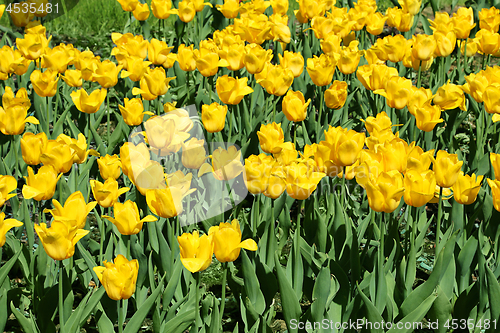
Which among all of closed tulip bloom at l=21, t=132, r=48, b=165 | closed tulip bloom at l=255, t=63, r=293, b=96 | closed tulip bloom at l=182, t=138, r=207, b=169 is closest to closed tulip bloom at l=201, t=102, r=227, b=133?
closed tulip bloom at l=182, t=138, r=207, b=169

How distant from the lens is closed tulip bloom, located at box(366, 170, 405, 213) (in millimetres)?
1605

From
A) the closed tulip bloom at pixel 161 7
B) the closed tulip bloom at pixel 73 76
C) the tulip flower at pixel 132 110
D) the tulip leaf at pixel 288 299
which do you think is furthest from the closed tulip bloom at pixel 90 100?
the closed tulip bloom at pixel 161 7

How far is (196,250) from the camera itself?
4.78 feet

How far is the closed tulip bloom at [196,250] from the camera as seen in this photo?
4.69 feet

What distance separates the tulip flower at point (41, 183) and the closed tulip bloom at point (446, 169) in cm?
129

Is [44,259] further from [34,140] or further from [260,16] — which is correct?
[260,16]

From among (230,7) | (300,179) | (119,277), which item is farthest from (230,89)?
(230,7)

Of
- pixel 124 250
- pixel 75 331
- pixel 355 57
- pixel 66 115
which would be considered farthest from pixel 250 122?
pixel 75 331

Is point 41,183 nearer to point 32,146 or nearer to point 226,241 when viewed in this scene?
point 32,146

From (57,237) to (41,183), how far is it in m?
0.38

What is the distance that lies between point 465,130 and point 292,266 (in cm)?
273

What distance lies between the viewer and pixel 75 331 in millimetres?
1732

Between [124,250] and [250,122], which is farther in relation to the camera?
[250,122]

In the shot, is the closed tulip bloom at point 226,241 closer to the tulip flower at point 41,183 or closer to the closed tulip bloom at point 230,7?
the tulip flower at point 41,183
